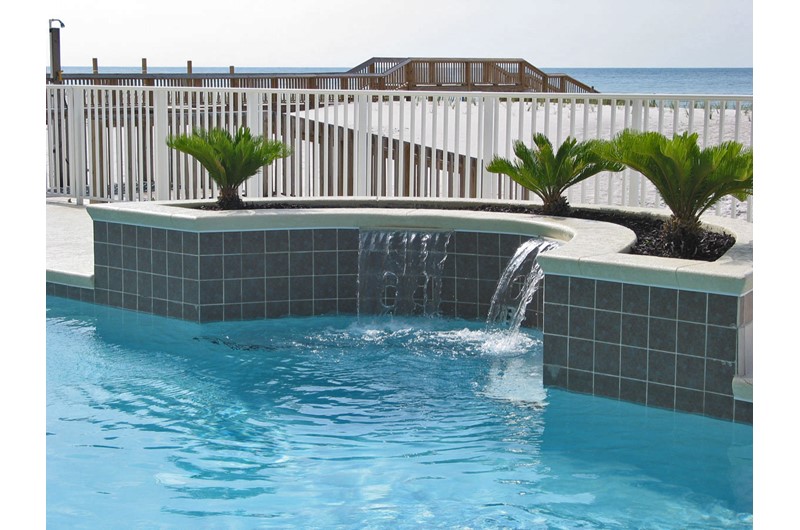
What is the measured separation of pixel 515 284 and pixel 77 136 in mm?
6731

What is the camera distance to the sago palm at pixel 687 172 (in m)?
5.63

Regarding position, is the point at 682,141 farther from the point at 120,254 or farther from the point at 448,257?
the point at 120,254

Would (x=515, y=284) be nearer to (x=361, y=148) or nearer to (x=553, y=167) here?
(x=553, y=167)

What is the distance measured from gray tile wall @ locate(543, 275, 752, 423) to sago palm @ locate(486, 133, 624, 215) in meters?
2.02

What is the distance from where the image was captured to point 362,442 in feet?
15.4

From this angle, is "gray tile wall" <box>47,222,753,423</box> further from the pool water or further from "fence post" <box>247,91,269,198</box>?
"fence post" <box>247,91,269,198</box>

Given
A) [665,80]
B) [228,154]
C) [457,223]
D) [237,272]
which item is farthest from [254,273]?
[665,80]

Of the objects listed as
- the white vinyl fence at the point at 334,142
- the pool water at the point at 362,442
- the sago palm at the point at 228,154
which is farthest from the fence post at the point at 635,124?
the sago palm at the point at 228,154

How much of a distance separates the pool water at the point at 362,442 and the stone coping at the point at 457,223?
0.74 meters

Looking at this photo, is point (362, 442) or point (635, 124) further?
point (635, 124)

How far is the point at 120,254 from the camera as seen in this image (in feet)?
24.1

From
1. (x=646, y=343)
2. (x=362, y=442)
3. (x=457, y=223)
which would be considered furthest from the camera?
(x=457, y=223)

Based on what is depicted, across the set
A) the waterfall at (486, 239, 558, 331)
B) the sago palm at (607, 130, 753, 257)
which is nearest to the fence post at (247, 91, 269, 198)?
the waterfall at (486, 239, 558, 331)

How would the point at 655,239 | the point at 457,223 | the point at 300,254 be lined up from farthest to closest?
the point at 300,254 → the point at 457,223 → the point at 655,239
